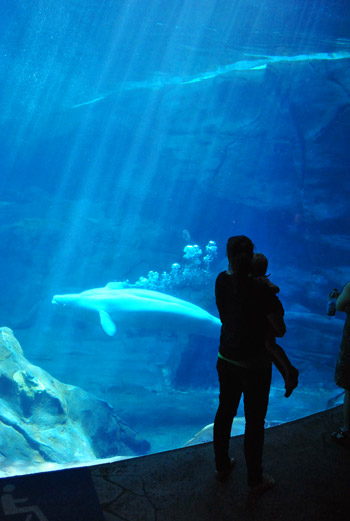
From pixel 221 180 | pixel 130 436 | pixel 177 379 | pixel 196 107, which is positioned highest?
pixel 196 107

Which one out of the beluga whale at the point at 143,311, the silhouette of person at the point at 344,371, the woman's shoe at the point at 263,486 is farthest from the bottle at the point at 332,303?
the beluga whale at the point at 143,311

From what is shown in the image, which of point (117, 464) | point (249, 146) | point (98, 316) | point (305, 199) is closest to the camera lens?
Result: point (117, 464)

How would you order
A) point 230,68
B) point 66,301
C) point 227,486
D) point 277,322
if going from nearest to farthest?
point 277,322 → point 227,486 → point 66,301 → point 230,68

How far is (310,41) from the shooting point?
45.3ft

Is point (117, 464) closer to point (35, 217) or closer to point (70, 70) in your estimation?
point (35, 217)

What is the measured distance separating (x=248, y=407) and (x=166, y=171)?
56.6 feet

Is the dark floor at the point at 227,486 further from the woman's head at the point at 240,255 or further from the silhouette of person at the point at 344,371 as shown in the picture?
the woman's head at the point at 240,255

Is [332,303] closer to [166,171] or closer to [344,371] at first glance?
[344,371]

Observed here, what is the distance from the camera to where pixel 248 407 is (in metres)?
2.27

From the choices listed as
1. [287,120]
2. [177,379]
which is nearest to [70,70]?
[287,120]

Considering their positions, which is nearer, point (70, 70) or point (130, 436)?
point (130, 436)

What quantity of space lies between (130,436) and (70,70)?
658 inches

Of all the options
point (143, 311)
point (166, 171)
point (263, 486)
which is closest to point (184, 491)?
point (263, 486)

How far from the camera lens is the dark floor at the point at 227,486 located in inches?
81.7
